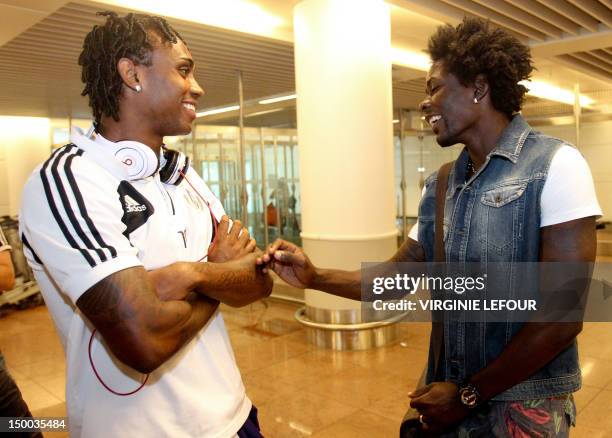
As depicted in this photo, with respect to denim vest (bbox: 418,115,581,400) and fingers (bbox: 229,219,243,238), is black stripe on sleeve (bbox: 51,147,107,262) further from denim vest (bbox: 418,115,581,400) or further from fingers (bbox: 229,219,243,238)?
denim vest (bbox: 418,115,581,400)

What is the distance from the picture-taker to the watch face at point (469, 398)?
1.48 meters

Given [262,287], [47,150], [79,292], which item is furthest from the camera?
[47,150]

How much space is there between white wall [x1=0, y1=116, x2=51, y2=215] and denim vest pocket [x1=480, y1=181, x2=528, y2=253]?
891cm

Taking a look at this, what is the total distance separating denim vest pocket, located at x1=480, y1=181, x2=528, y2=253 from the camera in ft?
4.78

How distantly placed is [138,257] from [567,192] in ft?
3.78

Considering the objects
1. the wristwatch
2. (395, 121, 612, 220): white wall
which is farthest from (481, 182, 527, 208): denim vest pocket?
(395, 121, 612, 220): white wall

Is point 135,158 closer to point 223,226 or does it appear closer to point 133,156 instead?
point 133,156

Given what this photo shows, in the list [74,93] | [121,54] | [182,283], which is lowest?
[182,283]

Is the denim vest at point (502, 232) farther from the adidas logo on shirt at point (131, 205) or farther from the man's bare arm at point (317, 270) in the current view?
the adidas logo on shirt at point (131, 205)

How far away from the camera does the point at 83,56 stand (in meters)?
1.57

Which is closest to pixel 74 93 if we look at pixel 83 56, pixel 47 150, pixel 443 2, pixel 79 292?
pixel 47 150

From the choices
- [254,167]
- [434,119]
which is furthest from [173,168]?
[254,167]

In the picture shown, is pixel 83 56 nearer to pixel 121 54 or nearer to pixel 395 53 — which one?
pixel 121 54

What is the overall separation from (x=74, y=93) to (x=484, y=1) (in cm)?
618
